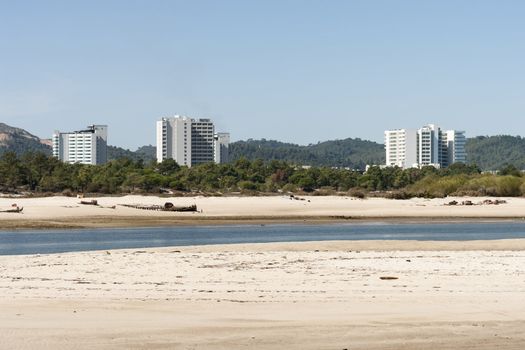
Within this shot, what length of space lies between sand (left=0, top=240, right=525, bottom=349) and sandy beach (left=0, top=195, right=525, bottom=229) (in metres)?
30.6

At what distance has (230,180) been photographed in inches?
5261

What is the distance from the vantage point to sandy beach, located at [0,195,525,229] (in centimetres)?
5791

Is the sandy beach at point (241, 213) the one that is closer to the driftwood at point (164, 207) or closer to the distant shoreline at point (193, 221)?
the distant shoreline at point (193, 221)

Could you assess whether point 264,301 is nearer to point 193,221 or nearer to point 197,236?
point 197,236

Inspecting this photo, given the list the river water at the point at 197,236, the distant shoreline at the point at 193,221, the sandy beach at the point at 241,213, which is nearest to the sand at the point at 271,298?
the river water at the point at 197,236

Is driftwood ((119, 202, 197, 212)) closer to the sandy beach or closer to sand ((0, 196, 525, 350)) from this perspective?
the sandy beach

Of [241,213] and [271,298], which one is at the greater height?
[241,213]

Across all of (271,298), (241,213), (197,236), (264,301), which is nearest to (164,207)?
(241,213)

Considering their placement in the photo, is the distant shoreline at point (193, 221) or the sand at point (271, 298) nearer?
the sand at point (271, 298)

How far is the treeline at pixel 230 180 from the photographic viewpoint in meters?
105

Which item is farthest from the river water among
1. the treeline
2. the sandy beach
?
the treeline

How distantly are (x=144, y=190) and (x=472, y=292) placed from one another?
311ft

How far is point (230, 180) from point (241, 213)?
209ft

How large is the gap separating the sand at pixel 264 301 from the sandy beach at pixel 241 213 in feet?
100
